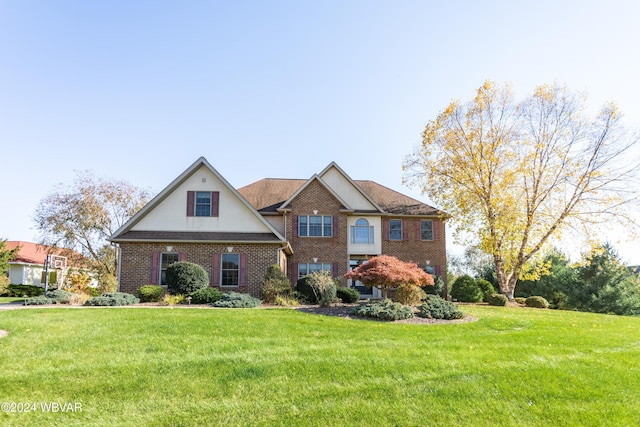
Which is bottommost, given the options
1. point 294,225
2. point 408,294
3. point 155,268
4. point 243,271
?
point 408,294

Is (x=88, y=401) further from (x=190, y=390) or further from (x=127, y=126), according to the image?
(x=127, y=126)

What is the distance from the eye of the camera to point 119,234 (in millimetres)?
18984

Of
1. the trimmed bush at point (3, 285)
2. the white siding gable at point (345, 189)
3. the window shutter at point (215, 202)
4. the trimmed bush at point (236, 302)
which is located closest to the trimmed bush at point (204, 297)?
the trimmed bush at point (236, 302)

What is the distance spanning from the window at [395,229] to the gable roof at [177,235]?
839cm

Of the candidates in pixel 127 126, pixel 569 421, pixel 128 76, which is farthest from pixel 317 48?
pixel 569 421

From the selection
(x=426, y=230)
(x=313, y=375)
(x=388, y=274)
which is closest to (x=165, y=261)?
(x=388, y=274)

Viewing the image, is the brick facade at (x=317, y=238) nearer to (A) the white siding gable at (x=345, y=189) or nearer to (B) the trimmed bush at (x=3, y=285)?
(A) the white siding gable at (x=345, y=189)

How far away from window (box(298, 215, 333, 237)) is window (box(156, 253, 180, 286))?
22.5ft

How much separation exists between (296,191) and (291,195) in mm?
1469

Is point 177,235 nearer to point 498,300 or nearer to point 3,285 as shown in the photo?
point 498,300

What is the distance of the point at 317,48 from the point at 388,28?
2323mm

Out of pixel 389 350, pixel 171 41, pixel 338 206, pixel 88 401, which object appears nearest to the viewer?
pixel 88 401

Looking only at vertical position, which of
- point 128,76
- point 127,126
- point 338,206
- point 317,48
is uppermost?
point 317,48

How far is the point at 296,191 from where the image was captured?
2389 centimetres
